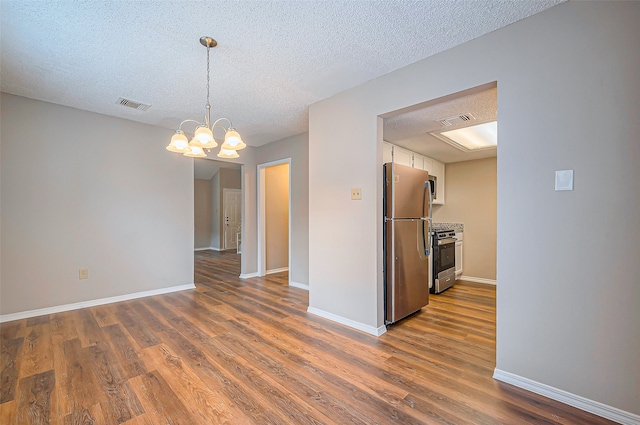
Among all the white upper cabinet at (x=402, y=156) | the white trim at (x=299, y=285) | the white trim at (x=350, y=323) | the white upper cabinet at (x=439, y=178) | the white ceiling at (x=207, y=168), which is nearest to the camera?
the white trim at (x=350, y=323)

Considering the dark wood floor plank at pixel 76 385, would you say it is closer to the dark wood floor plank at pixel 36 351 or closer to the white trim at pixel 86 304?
the dark wood floor plank at pixel 36 351

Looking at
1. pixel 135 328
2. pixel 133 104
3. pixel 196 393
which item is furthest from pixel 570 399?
pixel 133 104

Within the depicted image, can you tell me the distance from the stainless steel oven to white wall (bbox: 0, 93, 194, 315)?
3.82m

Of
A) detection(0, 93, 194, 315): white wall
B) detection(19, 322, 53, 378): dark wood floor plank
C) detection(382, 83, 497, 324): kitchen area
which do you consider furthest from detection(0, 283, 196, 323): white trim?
detection(382, 83, 497, 324): kitchen area

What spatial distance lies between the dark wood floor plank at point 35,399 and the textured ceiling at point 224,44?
2464 mm

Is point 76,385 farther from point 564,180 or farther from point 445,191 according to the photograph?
point 445,191

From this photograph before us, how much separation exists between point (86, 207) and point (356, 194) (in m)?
3.42

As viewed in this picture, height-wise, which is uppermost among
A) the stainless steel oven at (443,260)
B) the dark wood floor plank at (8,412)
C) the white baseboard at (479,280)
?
the stainless steel oven at (443,260)

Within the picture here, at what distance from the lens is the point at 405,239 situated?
3.00 meters

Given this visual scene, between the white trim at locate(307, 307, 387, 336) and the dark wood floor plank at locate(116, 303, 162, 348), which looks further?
the white trim at locate(307, 307, 387, 336)

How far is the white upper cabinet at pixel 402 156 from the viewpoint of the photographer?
4129 mm

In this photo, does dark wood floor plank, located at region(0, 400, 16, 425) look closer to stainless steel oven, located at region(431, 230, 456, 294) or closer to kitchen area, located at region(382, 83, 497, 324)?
kitchen area, located at region(382, 83, 497, 324)

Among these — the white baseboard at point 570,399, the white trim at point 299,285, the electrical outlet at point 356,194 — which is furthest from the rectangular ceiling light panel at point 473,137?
the white trim at point 299,285

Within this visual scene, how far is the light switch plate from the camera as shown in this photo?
169 centimetres
